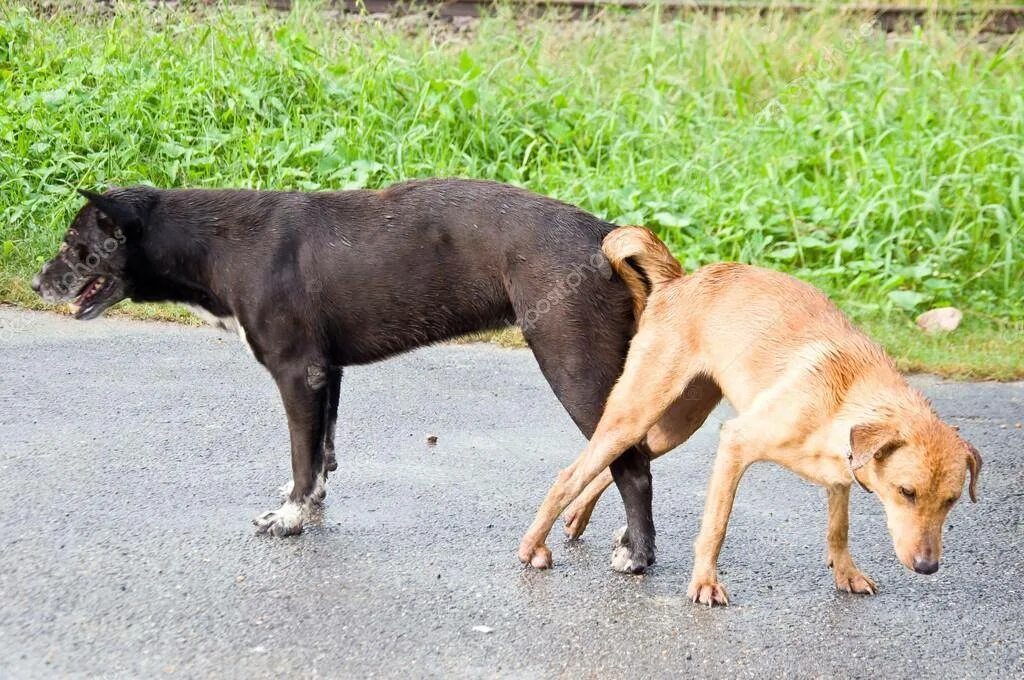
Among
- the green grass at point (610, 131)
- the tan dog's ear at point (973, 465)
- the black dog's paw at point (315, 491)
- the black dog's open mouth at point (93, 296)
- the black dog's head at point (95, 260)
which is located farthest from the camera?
the green grass at point (610, 131)

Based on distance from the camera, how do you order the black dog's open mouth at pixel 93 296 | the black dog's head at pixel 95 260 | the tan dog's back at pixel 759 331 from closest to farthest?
1. the tan dog's back at pixel 759 331
2. the black dog's head at pixel 95 260
3. the black dog's open mouth at pixel 93 296

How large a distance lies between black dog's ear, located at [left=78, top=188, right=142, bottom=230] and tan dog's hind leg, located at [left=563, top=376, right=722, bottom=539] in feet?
6.73

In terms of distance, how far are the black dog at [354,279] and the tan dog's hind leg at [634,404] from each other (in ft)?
0.54

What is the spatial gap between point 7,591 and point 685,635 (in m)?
2.23

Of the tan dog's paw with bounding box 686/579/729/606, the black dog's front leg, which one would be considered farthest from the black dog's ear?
the tan dog's paw with bounding box 686/579/729/606

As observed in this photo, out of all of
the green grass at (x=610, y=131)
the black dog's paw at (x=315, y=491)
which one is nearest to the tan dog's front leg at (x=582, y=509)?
the black dog's paw at (x=315, y=491)

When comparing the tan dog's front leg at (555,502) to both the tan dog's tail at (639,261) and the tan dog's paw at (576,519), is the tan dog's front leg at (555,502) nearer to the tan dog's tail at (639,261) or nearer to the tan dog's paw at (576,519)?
the tan dog's paw at (576,519)

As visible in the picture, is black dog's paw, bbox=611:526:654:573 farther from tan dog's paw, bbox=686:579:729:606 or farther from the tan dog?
tan dog's paw, bbox=686:579:729:606

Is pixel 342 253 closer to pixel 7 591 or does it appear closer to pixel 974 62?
pixel 7 591

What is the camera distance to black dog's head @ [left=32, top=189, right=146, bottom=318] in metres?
5.05

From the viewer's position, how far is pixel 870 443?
12.3 ft

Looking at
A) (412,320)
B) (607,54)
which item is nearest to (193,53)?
(607,54)

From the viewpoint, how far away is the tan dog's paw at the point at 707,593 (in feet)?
14.1

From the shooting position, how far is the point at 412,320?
4.87 meters
